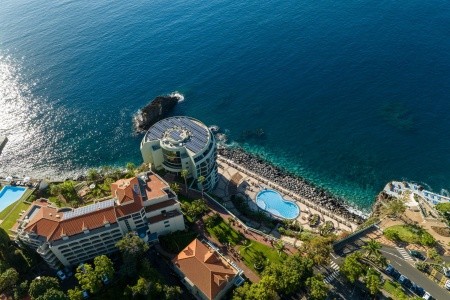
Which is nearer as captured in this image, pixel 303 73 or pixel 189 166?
pixel 189 166

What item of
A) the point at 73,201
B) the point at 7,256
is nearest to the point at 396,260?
the point at 73,201

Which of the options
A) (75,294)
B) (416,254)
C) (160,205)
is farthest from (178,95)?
(416,254)

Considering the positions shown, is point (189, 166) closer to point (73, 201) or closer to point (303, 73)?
point (73, 201)

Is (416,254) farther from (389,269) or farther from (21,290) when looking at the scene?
(21,290)

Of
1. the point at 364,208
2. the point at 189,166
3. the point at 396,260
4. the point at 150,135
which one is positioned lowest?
the point at 364,208

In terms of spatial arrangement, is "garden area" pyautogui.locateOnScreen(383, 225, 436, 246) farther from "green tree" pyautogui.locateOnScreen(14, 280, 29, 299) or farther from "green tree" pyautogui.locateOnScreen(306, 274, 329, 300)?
"green tree" pyautogui.locateOnScreen(14, 280, 29, 299)

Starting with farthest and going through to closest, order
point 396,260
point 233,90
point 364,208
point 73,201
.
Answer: point 233,90 < point 364,208 < point 73,201 < point 396,260

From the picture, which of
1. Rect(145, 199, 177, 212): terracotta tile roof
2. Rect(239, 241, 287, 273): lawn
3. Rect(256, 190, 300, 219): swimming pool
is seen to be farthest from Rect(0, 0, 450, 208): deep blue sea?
Rect(145, 199, 177, 212): terracotta tile roof
